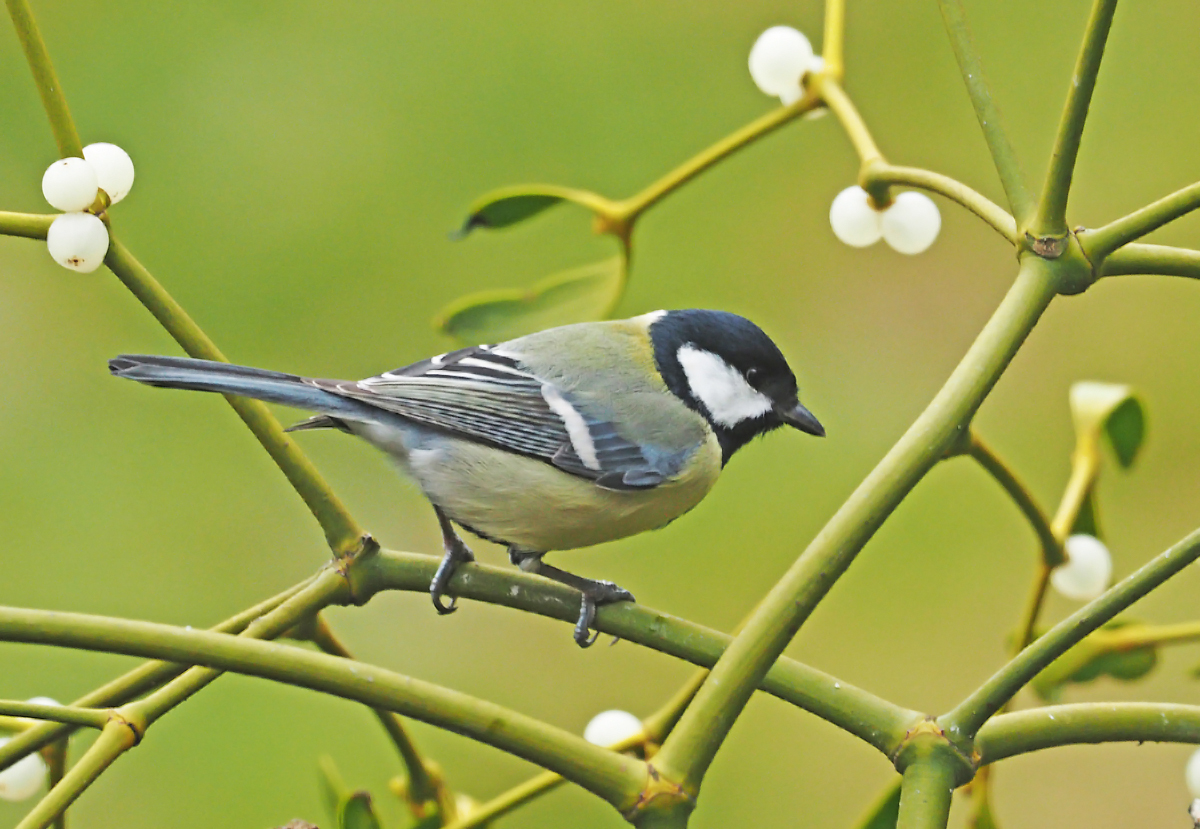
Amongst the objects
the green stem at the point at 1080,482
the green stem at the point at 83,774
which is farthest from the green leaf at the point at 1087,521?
the green stem at the point at 83,774

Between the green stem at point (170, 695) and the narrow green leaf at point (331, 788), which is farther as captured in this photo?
the narrow green leaf at point (331, 788)

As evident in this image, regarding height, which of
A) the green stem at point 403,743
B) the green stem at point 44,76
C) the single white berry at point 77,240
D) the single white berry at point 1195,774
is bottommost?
the green stem at point 403,743

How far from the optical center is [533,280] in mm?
2184

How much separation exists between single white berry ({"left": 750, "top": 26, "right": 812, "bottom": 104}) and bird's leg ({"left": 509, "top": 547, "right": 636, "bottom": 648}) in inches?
15.2

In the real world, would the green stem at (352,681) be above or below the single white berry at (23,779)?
above

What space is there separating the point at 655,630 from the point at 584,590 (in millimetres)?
101

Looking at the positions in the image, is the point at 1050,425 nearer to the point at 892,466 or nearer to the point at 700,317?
the point at 700,317

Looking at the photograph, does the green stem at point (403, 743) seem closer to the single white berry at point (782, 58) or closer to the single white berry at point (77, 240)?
the single white berry at point (77, 240)

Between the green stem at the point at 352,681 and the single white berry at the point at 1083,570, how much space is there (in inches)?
16.5

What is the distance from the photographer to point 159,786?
6.10ft

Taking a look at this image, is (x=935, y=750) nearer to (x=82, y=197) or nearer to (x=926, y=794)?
(x=926, y=794)

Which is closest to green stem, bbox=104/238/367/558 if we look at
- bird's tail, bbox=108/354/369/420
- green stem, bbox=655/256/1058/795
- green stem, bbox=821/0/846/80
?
bird's tail, bbox=108/354/369/420

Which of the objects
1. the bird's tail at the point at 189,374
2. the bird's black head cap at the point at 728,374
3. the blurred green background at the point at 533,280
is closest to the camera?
the bird's tail at the point at 189,374

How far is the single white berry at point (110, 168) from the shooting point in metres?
0.69
